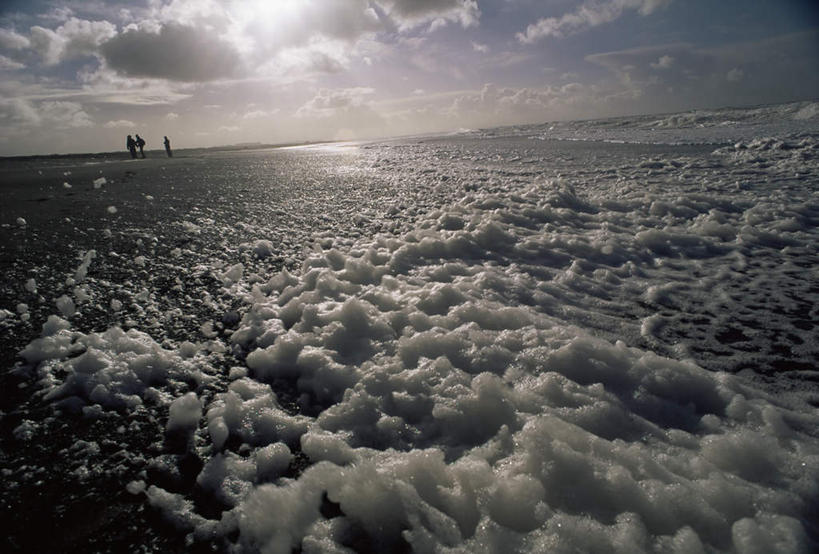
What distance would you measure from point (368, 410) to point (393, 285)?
2.22m

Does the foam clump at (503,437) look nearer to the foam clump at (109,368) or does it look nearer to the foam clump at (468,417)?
the foam clump at (468,417)

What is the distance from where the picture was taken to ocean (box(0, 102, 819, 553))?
1927 millimetres

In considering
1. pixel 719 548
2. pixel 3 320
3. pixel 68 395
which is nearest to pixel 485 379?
pixel 719 548

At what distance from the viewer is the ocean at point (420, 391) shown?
6.32 feet

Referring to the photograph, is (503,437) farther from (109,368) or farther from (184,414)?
(109,368)

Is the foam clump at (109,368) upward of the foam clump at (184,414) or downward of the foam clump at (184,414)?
upward

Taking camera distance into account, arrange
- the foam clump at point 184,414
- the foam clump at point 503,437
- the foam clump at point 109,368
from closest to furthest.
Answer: the foam clump at point 503,437 < the foam clump at point 184,414 < the foam clump at point 109,368

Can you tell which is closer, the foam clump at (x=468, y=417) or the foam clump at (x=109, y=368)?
the foam clump at (x=468, y=417)

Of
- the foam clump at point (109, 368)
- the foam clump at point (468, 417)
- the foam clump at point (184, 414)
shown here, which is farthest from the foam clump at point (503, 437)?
the foam clump at point (109, 368)

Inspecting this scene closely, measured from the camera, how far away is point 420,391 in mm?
2881

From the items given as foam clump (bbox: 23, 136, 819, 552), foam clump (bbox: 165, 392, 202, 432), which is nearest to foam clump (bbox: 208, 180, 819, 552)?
foam clump (bbox: 23, 136, 819, 552)

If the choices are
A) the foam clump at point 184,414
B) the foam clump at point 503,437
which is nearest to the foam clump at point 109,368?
the foam clump at point 184,414

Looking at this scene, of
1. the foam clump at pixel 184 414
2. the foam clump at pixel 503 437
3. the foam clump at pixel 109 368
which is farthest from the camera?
the foam clump at pixel 109 368

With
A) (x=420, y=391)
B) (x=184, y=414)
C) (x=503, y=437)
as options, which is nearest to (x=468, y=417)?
(x=503, y=437)
